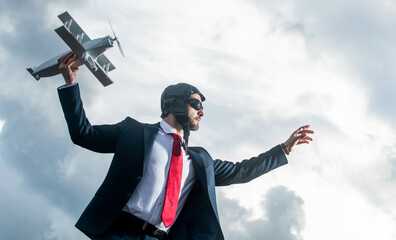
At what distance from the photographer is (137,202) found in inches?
198

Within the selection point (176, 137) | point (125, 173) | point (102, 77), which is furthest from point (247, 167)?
point (102, 77)

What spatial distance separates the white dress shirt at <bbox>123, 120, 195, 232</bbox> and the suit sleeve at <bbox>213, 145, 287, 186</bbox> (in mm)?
917

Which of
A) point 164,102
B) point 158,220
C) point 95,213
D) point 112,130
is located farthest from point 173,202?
point 164,102

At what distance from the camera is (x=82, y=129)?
5.02 metres

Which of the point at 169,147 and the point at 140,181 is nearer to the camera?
the point at 140,181

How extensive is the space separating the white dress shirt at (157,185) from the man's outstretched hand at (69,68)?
1607 mm

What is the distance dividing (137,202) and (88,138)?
1.18 metres

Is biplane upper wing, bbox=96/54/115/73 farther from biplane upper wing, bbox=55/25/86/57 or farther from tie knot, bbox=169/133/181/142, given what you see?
tie knot, bbox=169/133/181/142

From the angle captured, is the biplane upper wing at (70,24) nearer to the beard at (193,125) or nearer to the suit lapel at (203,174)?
the beard at (193,125)

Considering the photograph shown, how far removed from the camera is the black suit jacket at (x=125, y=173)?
4898mm

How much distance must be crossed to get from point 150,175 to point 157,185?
193 mm

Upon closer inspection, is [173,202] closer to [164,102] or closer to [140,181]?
[140,181]

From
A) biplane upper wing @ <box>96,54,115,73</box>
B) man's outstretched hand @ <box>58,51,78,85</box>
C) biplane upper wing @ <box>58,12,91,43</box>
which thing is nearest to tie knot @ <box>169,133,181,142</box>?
man's outstretched hand @ <box>58,51,78,85</box>

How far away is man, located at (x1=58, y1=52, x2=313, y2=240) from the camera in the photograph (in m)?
4.91
